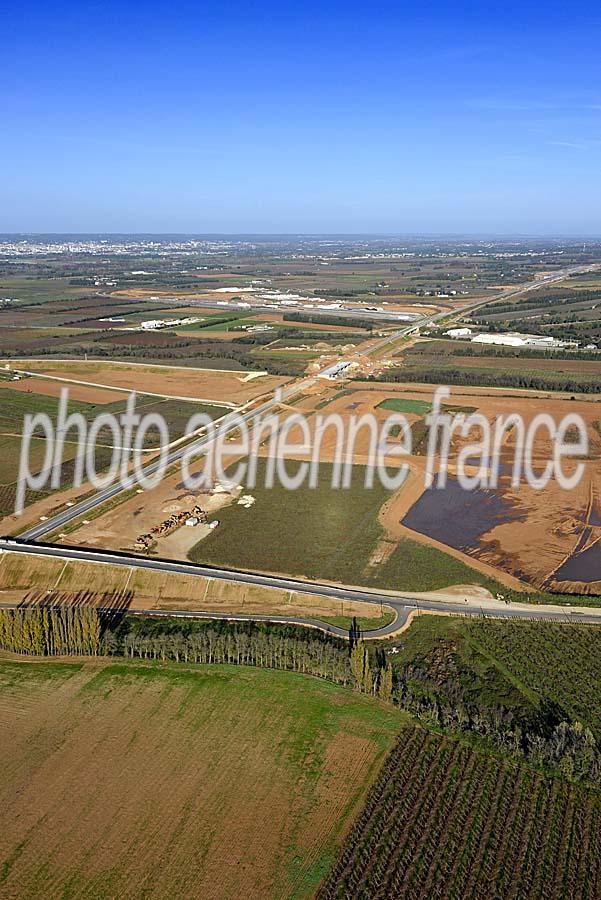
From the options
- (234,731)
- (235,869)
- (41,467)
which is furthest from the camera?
(41,467)

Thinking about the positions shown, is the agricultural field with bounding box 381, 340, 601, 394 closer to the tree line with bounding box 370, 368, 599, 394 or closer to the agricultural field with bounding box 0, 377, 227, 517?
the tree line with bounding box 370, 368, 599, 394

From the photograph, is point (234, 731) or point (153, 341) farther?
point (153, 341)

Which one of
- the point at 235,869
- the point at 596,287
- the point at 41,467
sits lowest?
the point at 235,869

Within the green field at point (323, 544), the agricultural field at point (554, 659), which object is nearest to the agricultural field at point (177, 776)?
the agricultural field at point (554, 659)

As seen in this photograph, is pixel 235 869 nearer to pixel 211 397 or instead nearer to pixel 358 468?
pixel 358 468

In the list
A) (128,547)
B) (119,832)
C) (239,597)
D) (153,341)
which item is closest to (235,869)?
(119,832)
